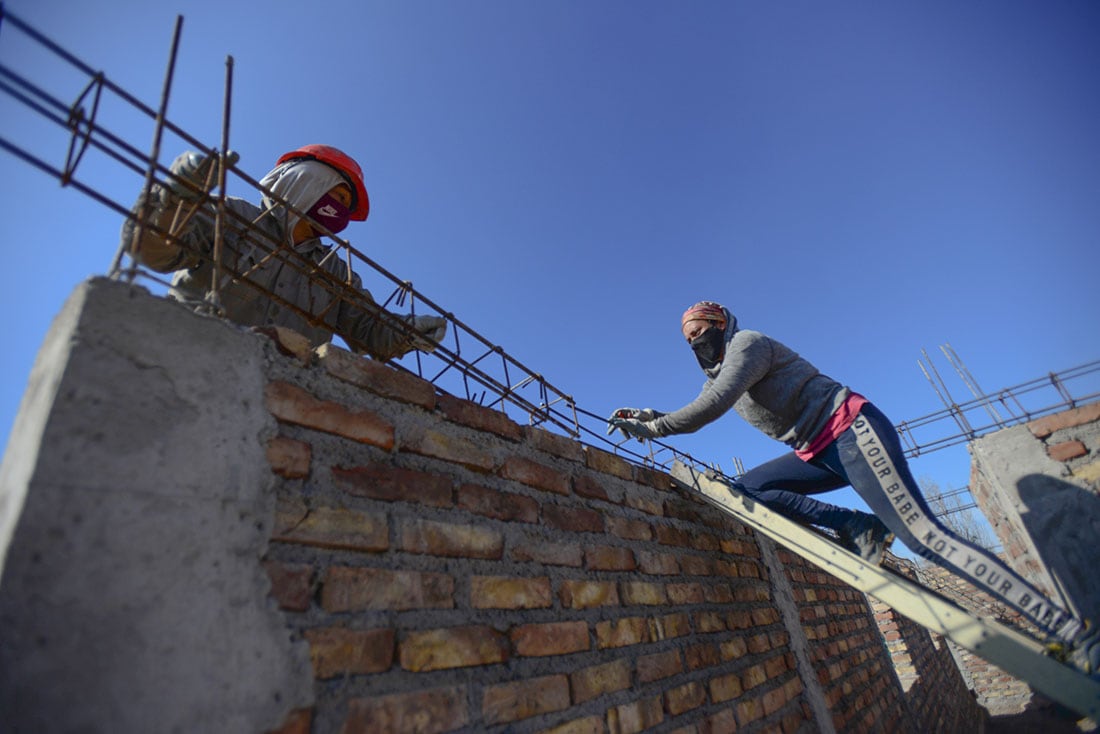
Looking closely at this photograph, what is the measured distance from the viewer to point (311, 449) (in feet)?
3.38

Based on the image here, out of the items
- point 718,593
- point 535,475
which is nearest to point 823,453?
point 718,593

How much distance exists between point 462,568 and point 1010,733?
269 inches

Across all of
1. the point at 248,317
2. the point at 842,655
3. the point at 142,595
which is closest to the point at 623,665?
the point at 142,595

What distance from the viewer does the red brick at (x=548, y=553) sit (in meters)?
1.34

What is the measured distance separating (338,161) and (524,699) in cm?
206

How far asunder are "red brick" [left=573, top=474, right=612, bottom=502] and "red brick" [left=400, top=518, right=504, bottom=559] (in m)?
0.47

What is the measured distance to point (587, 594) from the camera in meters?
1.46

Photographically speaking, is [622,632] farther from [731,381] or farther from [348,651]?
[731,381]

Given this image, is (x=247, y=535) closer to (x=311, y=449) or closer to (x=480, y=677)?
(x=311, y=449)

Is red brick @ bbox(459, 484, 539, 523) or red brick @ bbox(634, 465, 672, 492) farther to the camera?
red brick @ bbox(634, 465, 672, 492)

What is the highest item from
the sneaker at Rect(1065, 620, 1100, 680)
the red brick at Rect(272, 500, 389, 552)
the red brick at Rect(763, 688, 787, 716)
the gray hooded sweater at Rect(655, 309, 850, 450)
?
the gray hooded sweater at Rect(655, 309, 850, 450)

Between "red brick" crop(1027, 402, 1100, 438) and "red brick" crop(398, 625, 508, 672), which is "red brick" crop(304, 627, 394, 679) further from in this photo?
"red brick" crop(1027, 402, 1100, 438)

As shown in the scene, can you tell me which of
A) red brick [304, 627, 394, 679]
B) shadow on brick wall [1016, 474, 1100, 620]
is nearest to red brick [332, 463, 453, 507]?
red brick [304, 627, 394, 679]

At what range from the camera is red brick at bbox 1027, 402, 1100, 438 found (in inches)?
80.4
